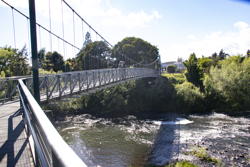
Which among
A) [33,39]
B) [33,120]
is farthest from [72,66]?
[33,120]

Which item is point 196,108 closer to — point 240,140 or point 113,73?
point 240,140

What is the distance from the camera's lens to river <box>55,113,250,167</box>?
10.7 meters

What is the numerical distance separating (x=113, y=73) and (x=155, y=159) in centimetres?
590

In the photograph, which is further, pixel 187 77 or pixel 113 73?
pixel 187 77

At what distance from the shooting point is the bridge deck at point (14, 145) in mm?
2367

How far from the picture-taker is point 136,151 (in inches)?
470

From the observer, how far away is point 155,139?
14.0m

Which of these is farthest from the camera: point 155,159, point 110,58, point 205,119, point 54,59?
point 54,59

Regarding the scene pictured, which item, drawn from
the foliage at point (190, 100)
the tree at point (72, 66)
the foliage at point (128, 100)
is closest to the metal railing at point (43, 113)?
the foliage at point (128, 100)

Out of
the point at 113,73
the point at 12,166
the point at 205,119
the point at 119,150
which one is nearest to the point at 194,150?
the point at 119,150

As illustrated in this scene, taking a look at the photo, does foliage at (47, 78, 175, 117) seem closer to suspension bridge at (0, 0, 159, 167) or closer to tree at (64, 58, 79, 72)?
tree at (64, 58, 79, 72)

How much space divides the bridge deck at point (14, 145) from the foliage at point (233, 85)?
21656 millimetres

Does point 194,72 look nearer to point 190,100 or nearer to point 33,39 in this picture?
point 190,100

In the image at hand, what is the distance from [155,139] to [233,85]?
12664 millimetres
